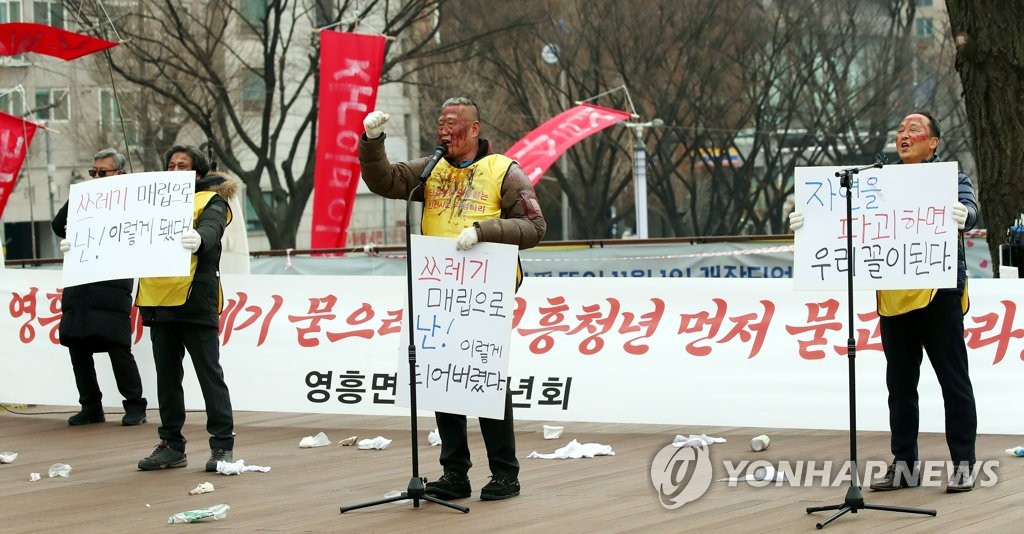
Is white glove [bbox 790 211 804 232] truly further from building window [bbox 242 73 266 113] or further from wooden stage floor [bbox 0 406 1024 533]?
building window [bbox 242 73 266 113]

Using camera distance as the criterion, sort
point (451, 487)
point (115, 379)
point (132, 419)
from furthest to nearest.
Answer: point (115, 379), point (132, 419), point (451, 487)

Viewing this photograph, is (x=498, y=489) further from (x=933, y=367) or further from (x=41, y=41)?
(x=41, y=41)

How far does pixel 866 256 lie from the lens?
6.68m

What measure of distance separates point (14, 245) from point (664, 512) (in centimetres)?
4404

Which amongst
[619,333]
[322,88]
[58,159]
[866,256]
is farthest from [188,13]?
[866,256]

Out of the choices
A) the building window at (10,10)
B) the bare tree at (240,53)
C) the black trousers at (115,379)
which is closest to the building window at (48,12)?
the building window at (10,10)

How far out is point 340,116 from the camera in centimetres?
1825

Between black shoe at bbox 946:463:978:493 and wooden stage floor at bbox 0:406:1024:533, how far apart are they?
44 millimetres

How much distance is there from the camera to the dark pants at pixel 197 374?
8203 mm

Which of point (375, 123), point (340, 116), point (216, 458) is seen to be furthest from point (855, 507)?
point (340, 116)

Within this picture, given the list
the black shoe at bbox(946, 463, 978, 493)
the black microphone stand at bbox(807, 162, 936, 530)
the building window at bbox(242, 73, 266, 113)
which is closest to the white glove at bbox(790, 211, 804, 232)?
the black microphone stand at bbox(807, 162, 936, 530)

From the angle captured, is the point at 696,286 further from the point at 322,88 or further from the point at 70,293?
the point at 322,88

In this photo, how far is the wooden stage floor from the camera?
253 inches

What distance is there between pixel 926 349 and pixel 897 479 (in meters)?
0.65
